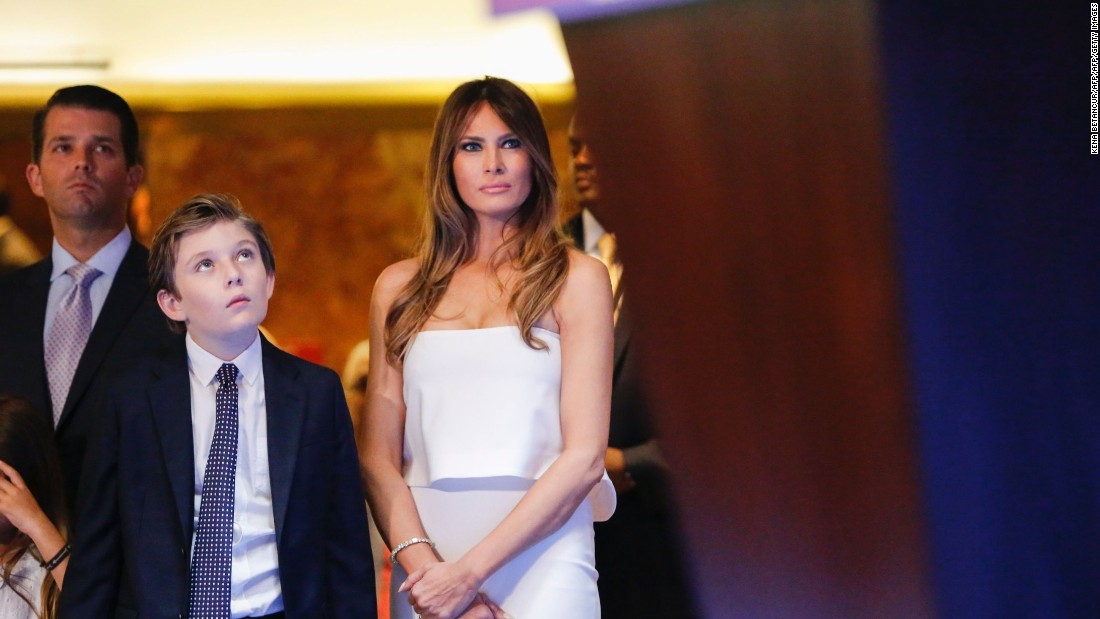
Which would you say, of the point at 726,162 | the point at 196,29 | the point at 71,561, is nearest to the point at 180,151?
the point at 196,29

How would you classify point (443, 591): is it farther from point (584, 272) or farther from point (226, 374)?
point (584, 272)

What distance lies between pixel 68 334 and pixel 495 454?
3.41ft

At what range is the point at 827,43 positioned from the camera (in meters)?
2.82

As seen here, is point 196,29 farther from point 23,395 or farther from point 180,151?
point 23,395

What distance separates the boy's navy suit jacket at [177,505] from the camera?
2.16 m

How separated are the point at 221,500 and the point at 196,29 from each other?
372 cm

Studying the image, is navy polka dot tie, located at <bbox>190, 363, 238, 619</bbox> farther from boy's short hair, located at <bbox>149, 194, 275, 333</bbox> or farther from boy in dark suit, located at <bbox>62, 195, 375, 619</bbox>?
boy's short hair, located at <bbox>149, 194, 275, 333</bbox>

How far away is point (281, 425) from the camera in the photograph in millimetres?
2232

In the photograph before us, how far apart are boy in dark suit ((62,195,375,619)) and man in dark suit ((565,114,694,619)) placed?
92 centimetres

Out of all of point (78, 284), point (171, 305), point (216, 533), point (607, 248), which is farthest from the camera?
point (607, 248)

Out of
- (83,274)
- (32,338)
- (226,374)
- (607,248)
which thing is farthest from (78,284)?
(607,248)

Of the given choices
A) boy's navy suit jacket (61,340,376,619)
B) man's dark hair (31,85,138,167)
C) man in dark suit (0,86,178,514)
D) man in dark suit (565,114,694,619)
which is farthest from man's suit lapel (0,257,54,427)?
man in dark suit (565,114,694,619)

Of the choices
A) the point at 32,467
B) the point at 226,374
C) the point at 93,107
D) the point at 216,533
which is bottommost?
the point at 216,533

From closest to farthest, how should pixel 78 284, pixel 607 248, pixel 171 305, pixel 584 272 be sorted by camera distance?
pixel 171 305 → pixel 584 272 → pixel 78 284 → pixel 607 248
